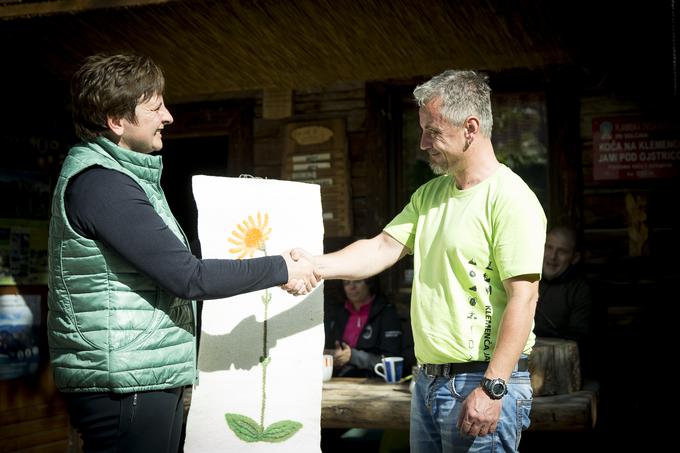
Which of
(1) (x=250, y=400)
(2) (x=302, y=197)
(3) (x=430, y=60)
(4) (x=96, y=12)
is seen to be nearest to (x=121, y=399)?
(1) (x=250, y=400)

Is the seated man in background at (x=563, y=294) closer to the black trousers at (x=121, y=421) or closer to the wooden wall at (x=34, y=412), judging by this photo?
the black trousers at (x=121, y=421)

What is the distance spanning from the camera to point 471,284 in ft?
7.47

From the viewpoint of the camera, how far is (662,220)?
194 inches

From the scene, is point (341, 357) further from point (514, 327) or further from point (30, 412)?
point (514, 327)

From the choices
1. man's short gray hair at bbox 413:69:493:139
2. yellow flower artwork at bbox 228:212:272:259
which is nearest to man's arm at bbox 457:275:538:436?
man's short gray hair at bbox 413:69:493:139

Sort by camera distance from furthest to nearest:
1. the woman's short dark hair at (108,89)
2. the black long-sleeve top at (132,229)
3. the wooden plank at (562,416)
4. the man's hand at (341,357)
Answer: the man's hand at (341,357) < the wooden plank at (562,416) < the woman's short dark hair at (108,89) < the black long-sleeve top at (132,229)

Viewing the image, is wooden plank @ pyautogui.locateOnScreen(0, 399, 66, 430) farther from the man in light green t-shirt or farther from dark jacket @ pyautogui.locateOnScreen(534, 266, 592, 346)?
the man in light green t-shirt

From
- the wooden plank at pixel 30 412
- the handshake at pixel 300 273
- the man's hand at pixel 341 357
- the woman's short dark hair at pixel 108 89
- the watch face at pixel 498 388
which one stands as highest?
the woman's short dark hair at pixel 108 89

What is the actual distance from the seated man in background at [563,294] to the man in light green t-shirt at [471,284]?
2330 millimetres

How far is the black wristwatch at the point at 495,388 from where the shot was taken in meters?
2.15

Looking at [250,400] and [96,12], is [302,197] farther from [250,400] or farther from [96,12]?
[96,12]

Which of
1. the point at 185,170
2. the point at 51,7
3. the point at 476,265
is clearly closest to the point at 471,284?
the point at 476,265

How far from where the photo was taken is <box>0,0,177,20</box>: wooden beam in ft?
12.6

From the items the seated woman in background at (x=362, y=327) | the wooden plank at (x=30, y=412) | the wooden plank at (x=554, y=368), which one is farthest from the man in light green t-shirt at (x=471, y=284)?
the wooden plank at (x=30, y=412)
